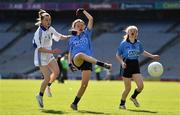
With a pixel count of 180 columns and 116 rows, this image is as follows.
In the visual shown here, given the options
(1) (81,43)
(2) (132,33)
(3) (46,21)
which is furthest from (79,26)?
(2) (132,33)

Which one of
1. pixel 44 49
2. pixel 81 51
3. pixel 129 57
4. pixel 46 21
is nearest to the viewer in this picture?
pixel 81 51

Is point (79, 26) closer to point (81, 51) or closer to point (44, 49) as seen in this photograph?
point (81, 51)

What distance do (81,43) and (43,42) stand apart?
1.21 m

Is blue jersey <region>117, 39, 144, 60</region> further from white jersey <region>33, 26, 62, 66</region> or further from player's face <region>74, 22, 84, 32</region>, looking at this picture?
white jersey <region>33, 26, 62, 66</region>

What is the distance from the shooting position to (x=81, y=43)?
1330 cm

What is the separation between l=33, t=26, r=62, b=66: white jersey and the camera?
548 inches

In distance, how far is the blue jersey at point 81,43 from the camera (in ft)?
43.5

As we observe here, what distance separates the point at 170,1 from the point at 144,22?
4.71m

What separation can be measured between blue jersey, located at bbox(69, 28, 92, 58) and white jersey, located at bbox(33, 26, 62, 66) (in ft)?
2.98

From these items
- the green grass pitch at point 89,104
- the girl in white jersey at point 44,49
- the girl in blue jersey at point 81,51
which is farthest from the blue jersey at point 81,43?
the green grass pitch at point 89,104

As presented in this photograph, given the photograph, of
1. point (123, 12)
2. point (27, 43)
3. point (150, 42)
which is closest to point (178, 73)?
point (150, 42)

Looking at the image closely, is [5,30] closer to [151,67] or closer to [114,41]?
[114,41]

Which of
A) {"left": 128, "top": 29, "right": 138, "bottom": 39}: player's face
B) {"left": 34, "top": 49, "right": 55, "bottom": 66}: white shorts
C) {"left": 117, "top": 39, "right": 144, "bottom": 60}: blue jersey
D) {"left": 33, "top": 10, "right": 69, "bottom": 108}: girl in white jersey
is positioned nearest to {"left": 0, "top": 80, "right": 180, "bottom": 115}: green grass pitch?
{"left": 33, "top": 10, "right": 69, "bottom": 108}: girl in white jersey

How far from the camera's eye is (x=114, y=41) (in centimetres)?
5622
